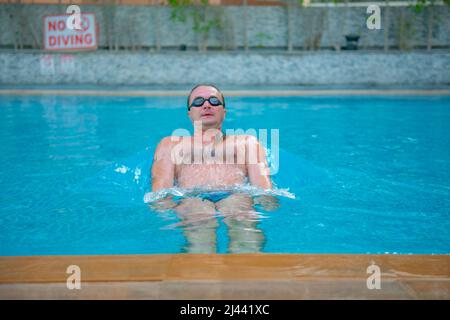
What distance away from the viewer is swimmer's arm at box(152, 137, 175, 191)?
3869mm

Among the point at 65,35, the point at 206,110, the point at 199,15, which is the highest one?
the point at 199,15

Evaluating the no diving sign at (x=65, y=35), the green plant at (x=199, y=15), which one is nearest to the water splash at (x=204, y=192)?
the green plant at (x=199, y=15)

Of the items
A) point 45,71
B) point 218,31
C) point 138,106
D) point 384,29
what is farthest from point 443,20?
point 45,71

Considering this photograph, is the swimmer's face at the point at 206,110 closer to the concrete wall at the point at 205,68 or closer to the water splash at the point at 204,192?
the water splash at the point at 204,192

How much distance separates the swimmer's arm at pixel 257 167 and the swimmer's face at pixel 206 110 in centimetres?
32

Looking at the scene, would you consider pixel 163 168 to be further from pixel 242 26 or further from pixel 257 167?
pixel 242 26

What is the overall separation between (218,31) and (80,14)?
3.73 m

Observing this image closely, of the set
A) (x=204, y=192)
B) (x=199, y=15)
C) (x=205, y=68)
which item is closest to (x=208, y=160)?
(x=204, y=192)

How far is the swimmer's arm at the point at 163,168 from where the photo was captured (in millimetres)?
3869

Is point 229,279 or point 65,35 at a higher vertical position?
point 65,35

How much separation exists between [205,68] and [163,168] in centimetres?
931

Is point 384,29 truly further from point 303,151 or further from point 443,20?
point 303,151

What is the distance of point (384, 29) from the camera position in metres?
13.9

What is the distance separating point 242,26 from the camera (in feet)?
46.5
